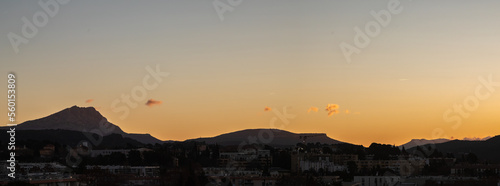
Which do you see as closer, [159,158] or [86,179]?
[86,179]

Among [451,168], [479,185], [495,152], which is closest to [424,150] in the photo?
[495,152]

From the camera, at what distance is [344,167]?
418 feet

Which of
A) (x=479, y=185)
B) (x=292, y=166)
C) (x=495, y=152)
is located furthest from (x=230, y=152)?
(x=479, y=185)

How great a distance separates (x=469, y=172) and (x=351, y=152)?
47.4m

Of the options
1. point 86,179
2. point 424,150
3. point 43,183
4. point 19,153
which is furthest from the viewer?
point 424,150

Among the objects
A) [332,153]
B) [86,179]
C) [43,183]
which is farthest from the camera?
[332,153]

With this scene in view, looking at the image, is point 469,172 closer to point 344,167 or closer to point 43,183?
point 344,167

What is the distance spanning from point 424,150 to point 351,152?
56.5ft

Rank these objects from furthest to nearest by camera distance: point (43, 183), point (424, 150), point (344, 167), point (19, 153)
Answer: point (424, 150) → point (344, 167) → point (19, 153) → point (43, 183)

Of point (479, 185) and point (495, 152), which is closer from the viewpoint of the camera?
point (479, 185)

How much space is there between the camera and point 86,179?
2933 inches

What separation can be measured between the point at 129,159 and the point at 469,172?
42812mm

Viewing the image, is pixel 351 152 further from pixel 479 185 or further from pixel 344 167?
pixel 479 185

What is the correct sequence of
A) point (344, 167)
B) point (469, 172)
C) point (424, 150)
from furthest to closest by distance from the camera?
1. point (424, 150)
2. point (344, 167)
3. point (469, 172)
